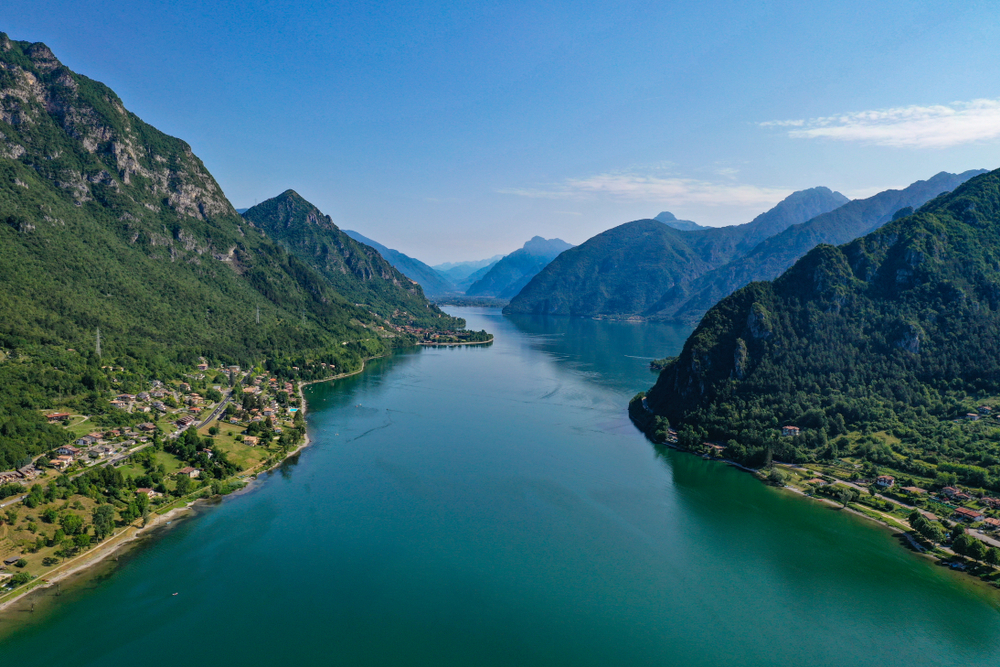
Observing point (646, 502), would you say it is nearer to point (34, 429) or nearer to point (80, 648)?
point (80, 648)

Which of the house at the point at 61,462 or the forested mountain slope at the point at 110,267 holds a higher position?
the forested mountain slope at the point at 110,267

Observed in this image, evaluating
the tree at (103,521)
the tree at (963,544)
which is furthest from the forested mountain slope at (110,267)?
the tree at (963,544)

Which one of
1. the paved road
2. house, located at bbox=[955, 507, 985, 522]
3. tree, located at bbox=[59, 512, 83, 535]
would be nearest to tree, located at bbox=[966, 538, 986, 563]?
house, located at bbox=[955, 507, 985, 522]

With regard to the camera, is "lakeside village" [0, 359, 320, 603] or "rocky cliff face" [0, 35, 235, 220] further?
"rocky cliff face" [0, 35, 235, 220]

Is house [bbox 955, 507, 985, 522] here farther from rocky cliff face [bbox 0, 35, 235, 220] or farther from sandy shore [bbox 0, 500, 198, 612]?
rocky cliff face [bbox 0, 35, 235, 220]

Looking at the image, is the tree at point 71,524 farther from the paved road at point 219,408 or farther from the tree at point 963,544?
the tree at point 963,544

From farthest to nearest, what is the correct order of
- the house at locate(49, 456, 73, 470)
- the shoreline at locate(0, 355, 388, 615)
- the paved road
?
the paved road
the house at locate(49, 456, 73, 470)
the shoreline at locate(0, 355, 388, 615)

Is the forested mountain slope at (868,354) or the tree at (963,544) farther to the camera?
the forested mountain slope at (868,354)
